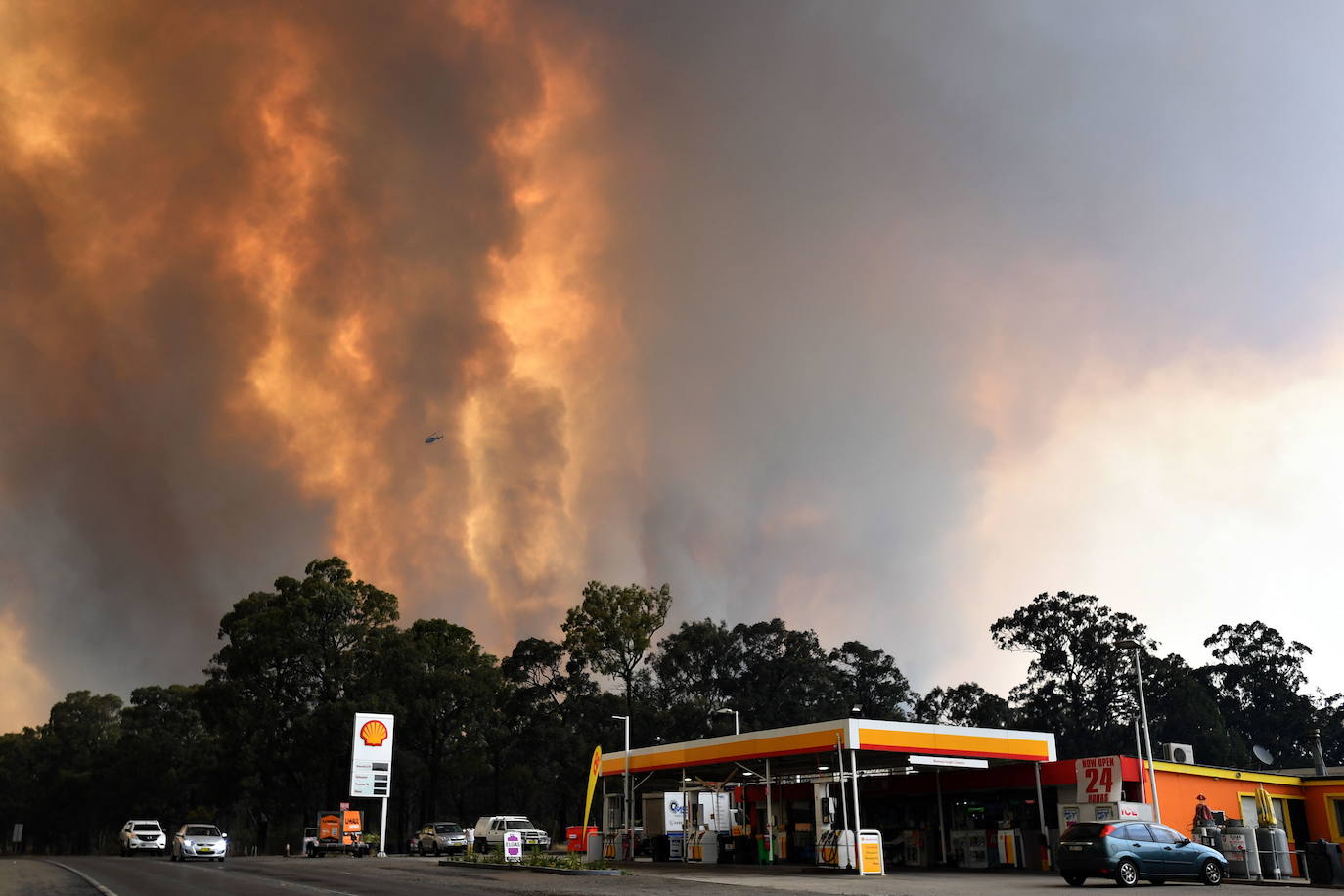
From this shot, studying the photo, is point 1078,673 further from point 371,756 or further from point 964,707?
point 371,756

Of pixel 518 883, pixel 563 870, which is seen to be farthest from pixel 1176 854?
pixel 563 870

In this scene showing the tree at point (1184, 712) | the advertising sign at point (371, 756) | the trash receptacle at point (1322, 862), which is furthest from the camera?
the tree at point (1184, 712)

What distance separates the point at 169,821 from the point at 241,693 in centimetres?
2884

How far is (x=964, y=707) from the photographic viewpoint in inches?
3686

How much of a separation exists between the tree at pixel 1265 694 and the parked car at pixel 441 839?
72.7 meters

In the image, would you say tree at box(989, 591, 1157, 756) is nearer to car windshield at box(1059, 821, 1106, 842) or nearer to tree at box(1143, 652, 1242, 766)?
tree at box(1143, 652, 1242, 766)

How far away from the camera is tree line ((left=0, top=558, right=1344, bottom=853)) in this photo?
215 ft

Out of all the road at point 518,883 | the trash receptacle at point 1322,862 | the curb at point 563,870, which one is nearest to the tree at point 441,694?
the curb at point 563,870

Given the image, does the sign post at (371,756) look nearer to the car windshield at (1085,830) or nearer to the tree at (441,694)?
the tree at (441,694)

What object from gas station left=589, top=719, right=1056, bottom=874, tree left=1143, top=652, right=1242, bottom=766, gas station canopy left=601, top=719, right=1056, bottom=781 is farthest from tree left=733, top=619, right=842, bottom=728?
gas station canopy left=601, top=719, right=1056, bottom=781

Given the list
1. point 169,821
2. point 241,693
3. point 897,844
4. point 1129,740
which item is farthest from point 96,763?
point 1129,740

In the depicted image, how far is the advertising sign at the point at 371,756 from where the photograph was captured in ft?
149

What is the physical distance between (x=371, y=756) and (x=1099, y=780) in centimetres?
3127

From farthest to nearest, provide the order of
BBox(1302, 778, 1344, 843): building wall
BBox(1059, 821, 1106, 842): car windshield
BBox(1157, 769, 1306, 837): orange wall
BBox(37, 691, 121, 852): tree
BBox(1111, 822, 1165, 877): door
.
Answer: BBox(37, 691, 121, 852): tree < BBox(1302, 778, 1344, 843): building wall < BBox(1157, 769, 1306, 837): orange wall < BBox(1059, 821, 1106, 842): car windshield < BBox(1111, 822, 1165, 877): door
